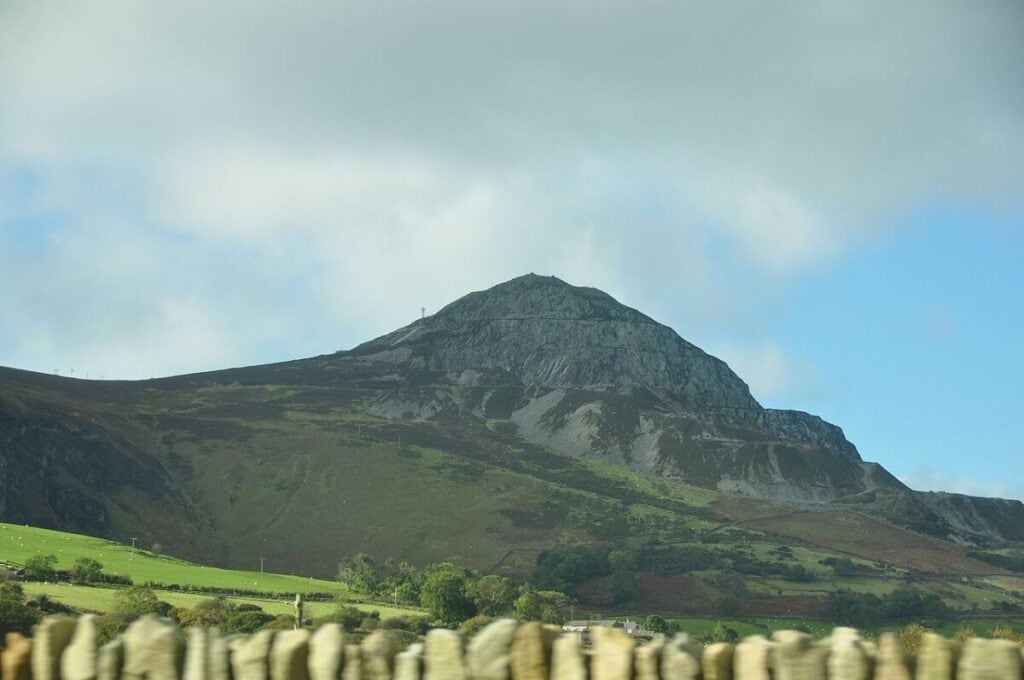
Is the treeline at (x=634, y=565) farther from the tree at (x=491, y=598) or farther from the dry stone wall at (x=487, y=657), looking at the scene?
the dry stone wall at (x=487, y=657)

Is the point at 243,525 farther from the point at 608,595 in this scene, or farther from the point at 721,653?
the point at 721,653

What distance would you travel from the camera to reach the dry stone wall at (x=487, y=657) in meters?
7.52

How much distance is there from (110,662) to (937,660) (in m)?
6.10

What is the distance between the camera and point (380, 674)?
27.7ft

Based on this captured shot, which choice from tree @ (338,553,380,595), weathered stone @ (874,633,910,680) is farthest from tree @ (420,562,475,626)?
weathered stone @ (874,633,910,680)

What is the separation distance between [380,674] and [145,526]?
493 ft

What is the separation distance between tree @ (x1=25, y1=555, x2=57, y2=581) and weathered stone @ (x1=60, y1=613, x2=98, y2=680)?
65.2 metres

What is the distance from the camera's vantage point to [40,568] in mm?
75938

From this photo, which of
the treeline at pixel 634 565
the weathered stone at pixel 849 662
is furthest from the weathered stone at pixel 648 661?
the treeline at pixel 634 565

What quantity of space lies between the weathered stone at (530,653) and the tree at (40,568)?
67463mm

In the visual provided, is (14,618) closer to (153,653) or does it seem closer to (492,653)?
(153,653)

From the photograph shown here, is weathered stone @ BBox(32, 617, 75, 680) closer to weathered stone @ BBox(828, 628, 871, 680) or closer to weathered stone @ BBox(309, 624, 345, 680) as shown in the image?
weathered stone @ BBox(309, 624, 345, 680)

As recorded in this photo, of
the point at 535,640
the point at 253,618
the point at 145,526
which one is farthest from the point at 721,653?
the point at 145,526

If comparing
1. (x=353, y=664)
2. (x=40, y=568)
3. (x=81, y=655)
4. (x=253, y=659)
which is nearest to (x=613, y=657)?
(x=353, y=664)
